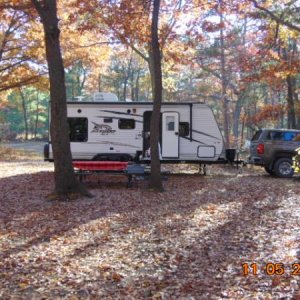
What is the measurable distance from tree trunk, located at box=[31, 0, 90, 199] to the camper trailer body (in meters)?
5.29

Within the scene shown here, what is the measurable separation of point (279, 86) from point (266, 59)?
514cm

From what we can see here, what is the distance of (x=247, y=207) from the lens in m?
9.41

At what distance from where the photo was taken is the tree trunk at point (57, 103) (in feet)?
33.2

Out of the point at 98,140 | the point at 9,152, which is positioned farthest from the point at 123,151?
the point at 9,152

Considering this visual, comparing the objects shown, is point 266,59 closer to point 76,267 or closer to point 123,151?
point 123,151

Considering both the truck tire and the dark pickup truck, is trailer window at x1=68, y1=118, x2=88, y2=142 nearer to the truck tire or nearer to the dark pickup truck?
the dark pickup truck

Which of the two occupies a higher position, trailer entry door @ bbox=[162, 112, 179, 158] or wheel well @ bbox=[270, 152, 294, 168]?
trailer entry door @ bbox=[162, 112, 179, 158]

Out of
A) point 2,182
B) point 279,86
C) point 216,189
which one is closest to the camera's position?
point 216,189

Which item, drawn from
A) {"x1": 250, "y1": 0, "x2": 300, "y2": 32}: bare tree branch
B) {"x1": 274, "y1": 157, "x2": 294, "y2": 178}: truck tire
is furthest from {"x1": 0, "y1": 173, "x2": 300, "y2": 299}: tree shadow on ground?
{"x1": 250, "y1": 0, "x2": 300, "y2": 32}: bare tree branch
